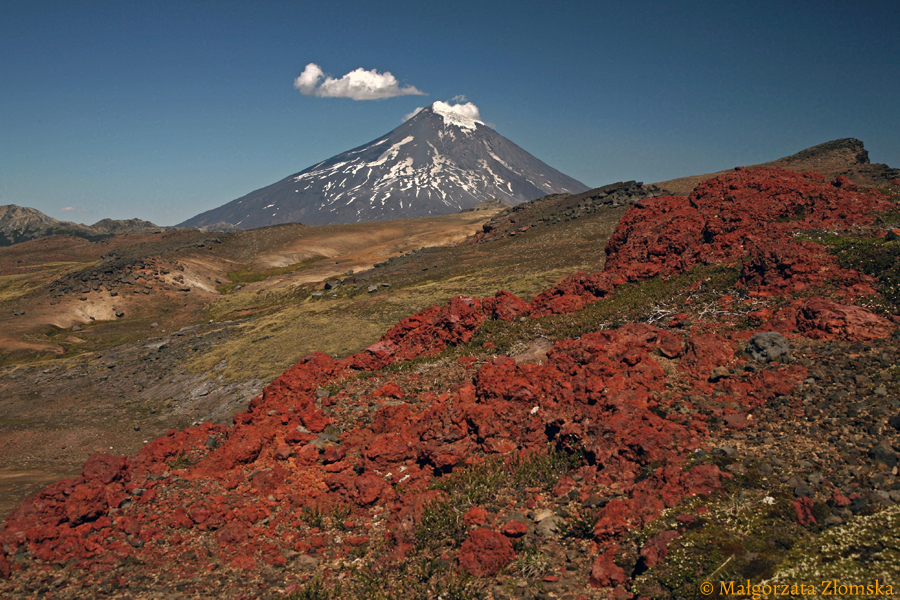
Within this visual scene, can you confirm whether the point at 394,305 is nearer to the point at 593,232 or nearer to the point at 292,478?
the point at 292,478

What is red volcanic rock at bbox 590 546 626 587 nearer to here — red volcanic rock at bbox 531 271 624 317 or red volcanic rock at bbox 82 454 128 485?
red volcanic rock at bbox 82 454 128 485

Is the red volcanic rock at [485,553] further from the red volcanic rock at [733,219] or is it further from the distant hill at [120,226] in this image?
the distant hill at [120,226]

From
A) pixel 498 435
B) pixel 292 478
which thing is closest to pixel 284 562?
pixel 292 478

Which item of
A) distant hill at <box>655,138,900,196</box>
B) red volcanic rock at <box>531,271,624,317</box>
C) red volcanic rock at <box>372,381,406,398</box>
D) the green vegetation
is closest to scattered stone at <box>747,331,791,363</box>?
red volcanic rock at <box>531,271,624,317</box>

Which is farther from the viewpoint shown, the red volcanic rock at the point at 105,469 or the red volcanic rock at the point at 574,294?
the red volcanic rock at the point at 574,294

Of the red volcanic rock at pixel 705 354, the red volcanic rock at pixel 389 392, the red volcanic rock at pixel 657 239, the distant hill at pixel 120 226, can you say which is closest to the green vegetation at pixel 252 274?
the red volcanic rock at pixel 657 239

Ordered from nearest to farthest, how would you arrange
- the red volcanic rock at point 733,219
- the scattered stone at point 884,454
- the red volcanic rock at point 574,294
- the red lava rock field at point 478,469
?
the scattered stone at point 884,454
the red lava rock field at point 478,469
the red volcanic rock at point 733,219
the red volcanic rock at point 574,294
